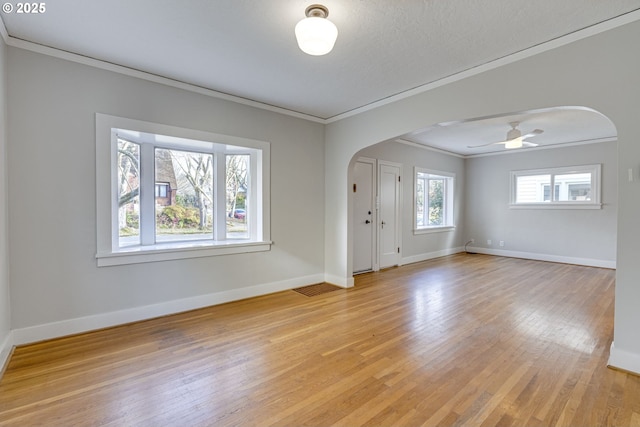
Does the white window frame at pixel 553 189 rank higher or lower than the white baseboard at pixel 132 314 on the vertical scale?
higher

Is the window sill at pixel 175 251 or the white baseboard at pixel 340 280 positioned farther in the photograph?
the white baseboard at pixel 340 280

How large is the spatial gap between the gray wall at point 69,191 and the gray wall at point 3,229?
2.6 inches

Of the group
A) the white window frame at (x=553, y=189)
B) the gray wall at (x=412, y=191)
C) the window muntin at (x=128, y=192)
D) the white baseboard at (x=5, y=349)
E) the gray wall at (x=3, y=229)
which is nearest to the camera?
the white baseboard at (x=5, y=349)

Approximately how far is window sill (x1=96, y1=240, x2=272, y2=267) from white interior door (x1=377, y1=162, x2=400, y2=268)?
2.59m

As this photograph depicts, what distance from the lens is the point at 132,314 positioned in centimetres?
303

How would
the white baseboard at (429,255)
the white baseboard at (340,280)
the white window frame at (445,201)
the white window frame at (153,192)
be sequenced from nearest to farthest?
the white window frame at (153,192)
the white baseboard at (340,280)
the white baseboard at (429,255)
the white window frame at (445,201)

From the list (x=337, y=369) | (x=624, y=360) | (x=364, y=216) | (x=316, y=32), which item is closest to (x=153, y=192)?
(x=316, y=32)

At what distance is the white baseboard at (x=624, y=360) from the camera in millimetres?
2119

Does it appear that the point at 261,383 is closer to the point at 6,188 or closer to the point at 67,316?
the point at 67,316

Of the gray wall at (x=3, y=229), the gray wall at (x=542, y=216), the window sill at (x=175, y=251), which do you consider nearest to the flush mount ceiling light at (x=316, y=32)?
the gray wall at (x=3, y=229)

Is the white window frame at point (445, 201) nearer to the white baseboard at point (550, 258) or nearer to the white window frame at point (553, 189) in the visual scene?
the white baseboard at point (550, 258)

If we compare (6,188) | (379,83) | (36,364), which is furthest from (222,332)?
(379,83)

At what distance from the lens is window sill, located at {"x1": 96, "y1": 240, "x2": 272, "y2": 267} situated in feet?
9.59

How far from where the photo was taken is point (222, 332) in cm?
284
